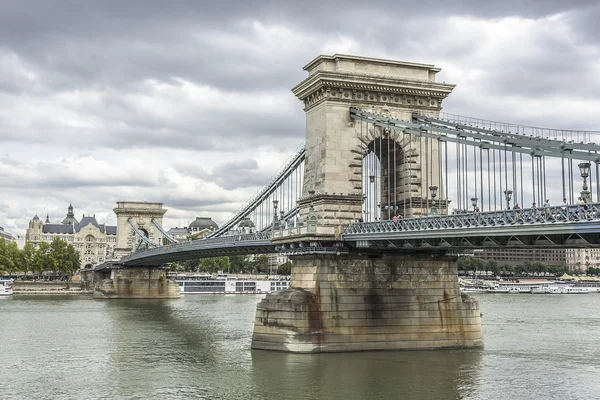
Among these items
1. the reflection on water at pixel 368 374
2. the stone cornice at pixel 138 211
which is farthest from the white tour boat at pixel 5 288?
the reflection on water at pixel 368 374

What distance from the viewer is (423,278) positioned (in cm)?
4000

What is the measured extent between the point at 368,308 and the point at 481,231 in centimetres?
1115

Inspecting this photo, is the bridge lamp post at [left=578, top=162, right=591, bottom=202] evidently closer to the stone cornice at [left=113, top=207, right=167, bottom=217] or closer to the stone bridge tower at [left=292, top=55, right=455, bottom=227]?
the stone bridge tower at [left=292, top=55, right=455, bottom=227]

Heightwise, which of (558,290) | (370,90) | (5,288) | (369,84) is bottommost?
(558,290)

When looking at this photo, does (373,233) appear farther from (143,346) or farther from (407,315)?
(143,346)

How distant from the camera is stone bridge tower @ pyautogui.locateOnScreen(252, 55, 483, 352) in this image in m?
37.9

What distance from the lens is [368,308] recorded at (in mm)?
38500

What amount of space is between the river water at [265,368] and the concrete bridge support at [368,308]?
0.89m

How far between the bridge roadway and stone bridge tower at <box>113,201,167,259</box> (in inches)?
3266

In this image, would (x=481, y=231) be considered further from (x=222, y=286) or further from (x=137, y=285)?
(x=222, y=286)

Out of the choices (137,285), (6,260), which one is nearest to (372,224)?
(137,285)

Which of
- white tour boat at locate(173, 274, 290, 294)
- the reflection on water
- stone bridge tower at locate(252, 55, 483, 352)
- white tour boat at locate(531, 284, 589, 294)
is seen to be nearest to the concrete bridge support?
stone bridge tower at locate(252, 55, 483, 352)

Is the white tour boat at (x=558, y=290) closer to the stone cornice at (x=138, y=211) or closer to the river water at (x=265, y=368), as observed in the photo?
the stone cornice at (x=138, y=211)

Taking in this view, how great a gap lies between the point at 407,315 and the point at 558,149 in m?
13.8
